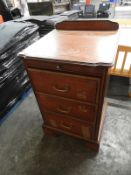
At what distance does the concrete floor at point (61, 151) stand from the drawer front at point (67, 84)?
57 cm

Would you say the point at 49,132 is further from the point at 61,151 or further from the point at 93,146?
the point at 93,146

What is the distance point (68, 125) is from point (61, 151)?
26cm

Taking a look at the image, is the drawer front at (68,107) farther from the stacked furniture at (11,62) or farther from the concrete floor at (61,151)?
the stacked furniture at (11,62)

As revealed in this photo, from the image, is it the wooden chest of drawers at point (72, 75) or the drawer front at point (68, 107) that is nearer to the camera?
the wooden chest of drawers at point (72, 75)

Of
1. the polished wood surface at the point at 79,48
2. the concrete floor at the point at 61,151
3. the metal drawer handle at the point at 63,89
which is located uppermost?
the polished wood surface at the point at 79,48

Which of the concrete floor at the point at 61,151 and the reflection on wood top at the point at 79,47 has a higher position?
the reflection on wood top at the point at 79,47

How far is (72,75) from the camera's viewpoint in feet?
2.34

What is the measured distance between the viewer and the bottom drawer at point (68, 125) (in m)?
0.98

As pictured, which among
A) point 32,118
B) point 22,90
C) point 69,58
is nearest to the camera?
point 69,58

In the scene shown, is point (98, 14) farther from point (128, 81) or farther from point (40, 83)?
point (40, 83)

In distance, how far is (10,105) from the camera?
1399 mm

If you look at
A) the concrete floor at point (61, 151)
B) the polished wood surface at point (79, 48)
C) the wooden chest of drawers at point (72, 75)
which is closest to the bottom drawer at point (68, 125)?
the wooden chest of drawers at point (72, 75)

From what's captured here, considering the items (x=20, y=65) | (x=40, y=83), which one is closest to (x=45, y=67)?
(x=40, y=83)

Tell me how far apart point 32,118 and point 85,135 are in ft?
2.07
